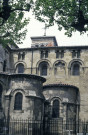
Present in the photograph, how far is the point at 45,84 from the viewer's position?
3462cm

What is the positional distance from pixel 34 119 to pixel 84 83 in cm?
1019

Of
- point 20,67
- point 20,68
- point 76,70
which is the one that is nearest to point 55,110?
point 76,70

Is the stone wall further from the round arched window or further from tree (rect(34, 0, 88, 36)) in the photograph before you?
tree (rect(34, 0, 88, 36))

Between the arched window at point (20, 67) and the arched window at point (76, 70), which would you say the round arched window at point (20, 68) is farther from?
the arched window at point (76, 70)

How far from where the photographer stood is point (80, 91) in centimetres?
3316

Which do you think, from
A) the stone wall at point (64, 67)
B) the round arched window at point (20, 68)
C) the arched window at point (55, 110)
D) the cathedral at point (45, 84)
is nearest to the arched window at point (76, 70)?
the cathedral at point (45, 84)

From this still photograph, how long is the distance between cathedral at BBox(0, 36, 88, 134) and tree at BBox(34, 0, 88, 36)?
7653mm

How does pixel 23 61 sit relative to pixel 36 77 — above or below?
above

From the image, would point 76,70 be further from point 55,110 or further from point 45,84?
point 55,110

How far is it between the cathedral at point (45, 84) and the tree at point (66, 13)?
7.65 metres

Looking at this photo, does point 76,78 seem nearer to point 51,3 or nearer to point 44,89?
point 44,89

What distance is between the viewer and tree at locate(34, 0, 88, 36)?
65.6 ft

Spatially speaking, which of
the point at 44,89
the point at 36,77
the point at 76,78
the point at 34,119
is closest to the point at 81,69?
the point at 76,78

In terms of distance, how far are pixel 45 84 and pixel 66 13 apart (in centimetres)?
1540
